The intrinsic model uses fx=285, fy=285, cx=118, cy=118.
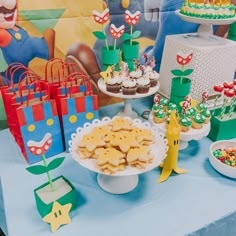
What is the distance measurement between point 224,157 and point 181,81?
12.1 inches

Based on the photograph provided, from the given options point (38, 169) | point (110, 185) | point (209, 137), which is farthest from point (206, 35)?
point (38, 169)

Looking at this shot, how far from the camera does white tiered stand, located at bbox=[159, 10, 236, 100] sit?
1112 millimetres

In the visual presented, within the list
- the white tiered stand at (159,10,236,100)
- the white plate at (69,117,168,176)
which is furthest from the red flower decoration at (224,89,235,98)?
the white plate at (69,117,168,176)

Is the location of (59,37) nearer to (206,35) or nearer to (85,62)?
(85,62)

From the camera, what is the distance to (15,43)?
3.48 feet

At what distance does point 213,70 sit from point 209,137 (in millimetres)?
274

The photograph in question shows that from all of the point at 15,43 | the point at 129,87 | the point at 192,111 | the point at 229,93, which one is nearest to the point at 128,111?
the point at 129,87

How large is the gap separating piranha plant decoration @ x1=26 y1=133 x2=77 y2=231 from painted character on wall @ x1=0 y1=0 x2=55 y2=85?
505 millimetres

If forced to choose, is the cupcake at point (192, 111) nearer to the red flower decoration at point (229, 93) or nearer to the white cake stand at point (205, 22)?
the red flower decoration at point (229, 93)

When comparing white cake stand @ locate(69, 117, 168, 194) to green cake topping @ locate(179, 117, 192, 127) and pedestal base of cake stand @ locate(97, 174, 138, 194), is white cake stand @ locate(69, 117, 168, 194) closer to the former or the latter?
pedestal base of cake stand @ locate(97, 174, 138, 194)

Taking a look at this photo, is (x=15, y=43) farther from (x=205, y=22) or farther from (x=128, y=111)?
(x=205, y=22)

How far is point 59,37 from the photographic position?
1132mm

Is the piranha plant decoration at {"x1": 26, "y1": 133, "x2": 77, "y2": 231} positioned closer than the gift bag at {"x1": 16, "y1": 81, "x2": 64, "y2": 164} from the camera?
Yes

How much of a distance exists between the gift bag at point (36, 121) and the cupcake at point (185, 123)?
16.4 inches
